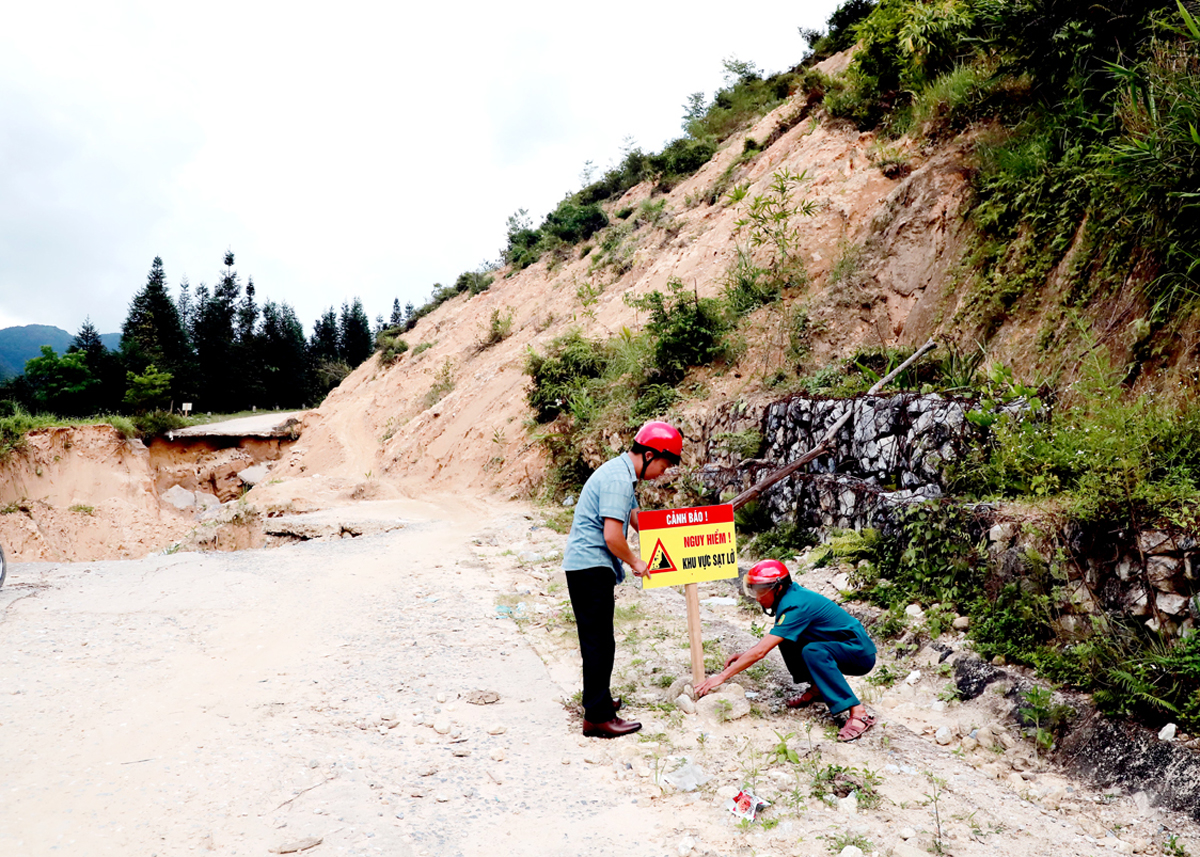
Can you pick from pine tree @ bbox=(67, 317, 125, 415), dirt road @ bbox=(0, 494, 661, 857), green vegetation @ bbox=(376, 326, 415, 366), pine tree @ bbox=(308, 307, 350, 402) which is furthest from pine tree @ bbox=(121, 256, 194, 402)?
dirt road @ bbox=(0, 494, 661, 857)

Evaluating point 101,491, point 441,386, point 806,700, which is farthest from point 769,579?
point 101,491

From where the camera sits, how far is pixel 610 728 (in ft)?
12.9

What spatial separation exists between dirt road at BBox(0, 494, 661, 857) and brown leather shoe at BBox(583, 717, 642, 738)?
10 cm

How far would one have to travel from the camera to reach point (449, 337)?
94.2 ft

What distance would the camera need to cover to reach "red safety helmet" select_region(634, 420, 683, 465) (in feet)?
13.2

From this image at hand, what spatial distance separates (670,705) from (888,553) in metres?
2.60

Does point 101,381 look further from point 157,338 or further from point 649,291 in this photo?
point 649,291

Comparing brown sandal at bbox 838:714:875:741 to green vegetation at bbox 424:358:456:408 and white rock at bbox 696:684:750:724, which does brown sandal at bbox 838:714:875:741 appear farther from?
green vegetation at bbox 424:358:456:408

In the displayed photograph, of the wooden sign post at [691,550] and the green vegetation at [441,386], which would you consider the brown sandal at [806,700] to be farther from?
the green vegetation at [441,386]

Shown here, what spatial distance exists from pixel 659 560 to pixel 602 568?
495 mm

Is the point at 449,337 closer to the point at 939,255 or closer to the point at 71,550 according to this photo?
the point at 71,550

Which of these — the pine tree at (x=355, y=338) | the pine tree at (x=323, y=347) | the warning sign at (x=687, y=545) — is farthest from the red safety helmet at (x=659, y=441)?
the pine tree at (x=355, y=338)

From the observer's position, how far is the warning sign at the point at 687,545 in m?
4.27

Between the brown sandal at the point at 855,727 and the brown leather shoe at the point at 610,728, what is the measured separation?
1150 mm
